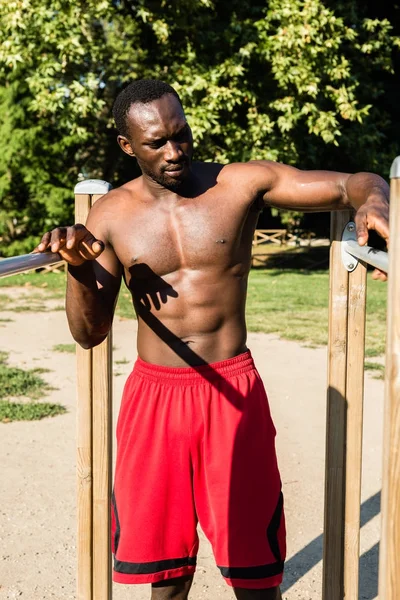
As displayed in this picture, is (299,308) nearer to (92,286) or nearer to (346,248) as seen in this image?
(346,248)

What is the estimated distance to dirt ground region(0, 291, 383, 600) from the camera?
3.59 meters

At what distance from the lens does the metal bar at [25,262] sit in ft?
5.90

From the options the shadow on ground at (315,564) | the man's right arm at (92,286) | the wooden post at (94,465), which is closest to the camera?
the man's right arm at (92,286)

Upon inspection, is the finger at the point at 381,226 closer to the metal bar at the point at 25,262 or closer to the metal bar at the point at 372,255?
the metal bar at the point at 372,255

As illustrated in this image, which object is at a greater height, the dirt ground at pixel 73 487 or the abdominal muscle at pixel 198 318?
the abdominal muscle at pixel 198 318

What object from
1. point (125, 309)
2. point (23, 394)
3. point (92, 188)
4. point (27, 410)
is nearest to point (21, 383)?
point (23, 394)

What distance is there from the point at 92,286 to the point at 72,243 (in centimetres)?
33

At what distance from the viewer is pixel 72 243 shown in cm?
204

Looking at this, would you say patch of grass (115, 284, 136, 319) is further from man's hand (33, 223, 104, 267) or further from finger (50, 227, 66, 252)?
finger (50, 227, 66, 252)

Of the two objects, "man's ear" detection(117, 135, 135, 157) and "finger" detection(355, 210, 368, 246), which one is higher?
"man's ear" detection(117, 135, 135, 157)

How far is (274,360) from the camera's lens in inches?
309

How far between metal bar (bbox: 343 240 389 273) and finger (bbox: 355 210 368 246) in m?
0.06

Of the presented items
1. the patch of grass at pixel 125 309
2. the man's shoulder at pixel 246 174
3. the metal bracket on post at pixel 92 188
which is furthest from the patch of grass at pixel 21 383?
the man's shoulder at pixel 246 174

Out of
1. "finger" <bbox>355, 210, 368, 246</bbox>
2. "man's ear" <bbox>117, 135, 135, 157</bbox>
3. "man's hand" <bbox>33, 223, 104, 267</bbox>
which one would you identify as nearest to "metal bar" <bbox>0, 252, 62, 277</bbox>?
"man's hand" <bbox>33, 223, 104, 267</bbox>
